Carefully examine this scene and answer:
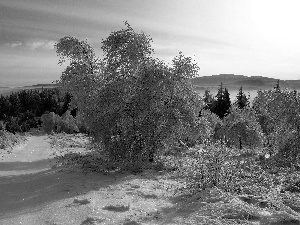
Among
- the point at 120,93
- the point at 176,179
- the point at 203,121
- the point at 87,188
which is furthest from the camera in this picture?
the point at 203,121

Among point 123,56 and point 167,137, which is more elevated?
point 123,56

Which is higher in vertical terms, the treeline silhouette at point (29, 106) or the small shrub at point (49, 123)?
the treeline silhouette at point (29, 106)

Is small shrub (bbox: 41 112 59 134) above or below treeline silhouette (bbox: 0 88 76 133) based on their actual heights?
below

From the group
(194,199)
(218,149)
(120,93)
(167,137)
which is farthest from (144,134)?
(194,199)

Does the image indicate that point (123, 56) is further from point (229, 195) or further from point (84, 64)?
point (229, 195)

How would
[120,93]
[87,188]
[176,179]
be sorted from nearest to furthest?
[87,188]
[176,179]
[120,93]

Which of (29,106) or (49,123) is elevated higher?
(29,106)

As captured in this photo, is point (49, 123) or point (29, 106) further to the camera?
point (29, 106)

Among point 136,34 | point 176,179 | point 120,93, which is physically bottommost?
point 176,179

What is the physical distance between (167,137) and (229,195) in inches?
290

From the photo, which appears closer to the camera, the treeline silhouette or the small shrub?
the small shrub

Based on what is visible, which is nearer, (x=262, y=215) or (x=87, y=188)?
(x=262, y=215)

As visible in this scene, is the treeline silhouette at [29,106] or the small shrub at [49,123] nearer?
the small shrub at [49,123]

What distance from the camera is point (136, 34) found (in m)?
15.8
